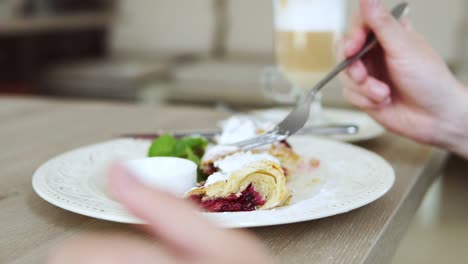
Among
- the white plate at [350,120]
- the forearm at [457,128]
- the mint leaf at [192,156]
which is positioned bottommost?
the white plate at [350,120]

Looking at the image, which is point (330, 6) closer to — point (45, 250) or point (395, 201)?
point (395, 201)

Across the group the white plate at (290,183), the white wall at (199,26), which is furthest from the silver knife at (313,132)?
the white wall at (199,26)

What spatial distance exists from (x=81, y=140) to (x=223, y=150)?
14.8 inches

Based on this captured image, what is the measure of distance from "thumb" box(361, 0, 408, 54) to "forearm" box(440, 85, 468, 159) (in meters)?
0.12

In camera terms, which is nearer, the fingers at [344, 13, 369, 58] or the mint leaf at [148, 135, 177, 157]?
the mint leaf at [148, 135, 177, 157]

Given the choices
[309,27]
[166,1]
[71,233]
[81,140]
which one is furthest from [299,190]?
[166,1]

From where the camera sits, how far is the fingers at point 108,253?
0.30 meters

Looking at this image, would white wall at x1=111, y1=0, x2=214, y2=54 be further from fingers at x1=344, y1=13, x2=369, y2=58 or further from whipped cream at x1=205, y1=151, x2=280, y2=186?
whipped cream at x1=205, y1=151, x2=280, y2=186

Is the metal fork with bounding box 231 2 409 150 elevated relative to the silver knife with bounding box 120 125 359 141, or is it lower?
elevated

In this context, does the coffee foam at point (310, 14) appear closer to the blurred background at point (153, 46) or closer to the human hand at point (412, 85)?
the human hand at point (412, 85)

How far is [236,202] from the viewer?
1.87 ft

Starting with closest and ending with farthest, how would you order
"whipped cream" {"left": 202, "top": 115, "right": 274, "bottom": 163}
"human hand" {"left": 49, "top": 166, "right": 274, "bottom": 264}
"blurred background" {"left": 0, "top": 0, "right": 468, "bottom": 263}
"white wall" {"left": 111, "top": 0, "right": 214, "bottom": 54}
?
"human hand" {"left": 49, "top": 166, "right": 274, "bottom": 264} < "whipped cream" {"left": 202, "top": 115, "right": 274, "bottom": 163} < "blurred background" {"left": 0, "top": 0, "right": 468, "bottom": 263} < "white wall" {"left": 111, "top": 0, "right": 214, "bottom": 54}

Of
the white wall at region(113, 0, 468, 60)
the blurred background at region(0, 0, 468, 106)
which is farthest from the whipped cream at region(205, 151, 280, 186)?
the white wall at region(113, 0, 468, 60)

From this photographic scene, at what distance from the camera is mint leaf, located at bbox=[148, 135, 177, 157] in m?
0.71
